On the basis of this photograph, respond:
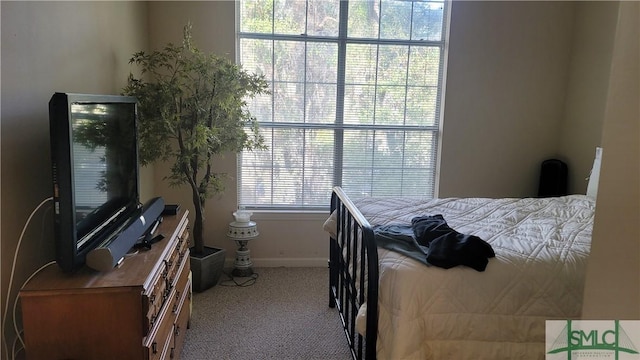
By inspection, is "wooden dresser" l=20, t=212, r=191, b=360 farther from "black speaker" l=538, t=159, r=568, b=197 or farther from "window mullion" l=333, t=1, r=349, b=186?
"black speaker" l=538, t=159, r=568, b=197

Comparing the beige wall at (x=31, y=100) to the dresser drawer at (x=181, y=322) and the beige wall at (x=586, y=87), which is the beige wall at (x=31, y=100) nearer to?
the dresser drawer at (x=181, y=322)

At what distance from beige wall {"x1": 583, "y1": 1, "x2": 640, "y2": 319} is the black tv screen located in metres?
1.48

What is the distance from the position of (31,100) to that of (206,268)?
5.87ft

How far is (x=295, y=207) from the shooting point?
12.5ft

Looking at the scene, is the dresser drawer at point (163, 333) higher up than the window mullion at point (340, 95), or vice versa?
the window mullion at point (340, 95)

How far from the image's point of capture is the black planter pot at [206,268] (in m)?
3.15

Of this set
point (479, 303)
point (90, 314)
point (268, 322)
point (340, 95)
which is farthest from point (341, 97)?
point (90, 314)

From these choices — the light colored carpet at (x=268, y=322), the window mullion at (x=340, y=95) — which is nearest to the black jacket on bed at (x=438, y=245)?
the light colored carpet at (x=268, y=322)

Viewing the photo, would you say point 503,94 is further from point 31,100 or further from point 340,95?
point 31,100

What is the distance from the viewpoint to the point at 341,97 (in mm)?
3707

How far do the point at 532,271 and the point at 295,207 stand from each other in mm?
2237

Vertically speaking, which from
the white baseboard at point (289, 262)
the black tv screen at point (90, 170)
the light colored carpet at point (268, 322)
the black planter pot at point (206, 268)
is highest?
the black tv screen at point (90, 170)

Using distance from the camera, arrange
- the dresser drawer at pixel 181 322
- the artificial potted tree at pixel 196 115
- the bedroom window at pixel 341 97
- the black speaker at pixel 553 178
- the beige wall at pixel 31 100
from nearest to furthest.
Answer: the beige wall at pixel 31 100 → the dresser drawer at pixel 181 322 → the artificial potted tree at pixel 196 115 → the bedroom window at pixel 341 97 → the black speaker at pixel 553 178

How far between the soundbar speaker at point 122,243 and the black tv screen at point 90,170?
4 cm
